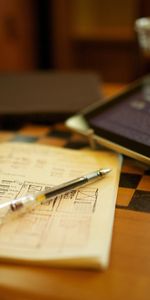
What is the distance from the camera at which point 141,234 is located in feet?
1.54

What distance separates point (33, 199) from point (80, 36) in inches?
61.0

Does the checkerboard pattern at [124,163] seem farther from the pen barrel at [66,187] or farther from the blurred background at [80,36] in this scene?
the blurred background at [80,36]

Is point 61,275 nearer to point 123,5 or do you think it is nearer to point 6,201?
point 6,201

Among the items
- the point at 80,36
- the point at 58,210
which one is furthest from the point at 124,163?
the point at 80,36

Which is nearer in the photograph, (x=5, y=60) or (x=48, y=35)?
(x=5, y=60)

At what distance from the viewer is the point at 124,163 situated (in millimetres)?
657

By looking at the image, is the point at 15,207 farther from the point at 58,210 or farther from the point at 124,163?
the point at 124,163

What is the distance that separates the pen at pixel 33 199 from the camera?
0.48 m

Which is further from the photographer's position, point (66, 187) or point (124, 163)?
point (124, 163)

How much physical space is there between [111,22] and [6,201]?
5.33 feet

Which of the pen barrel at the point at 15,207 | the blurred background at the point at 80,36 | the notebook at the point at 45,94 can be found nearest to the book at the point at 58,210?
the pen barrel at the point at 15,207

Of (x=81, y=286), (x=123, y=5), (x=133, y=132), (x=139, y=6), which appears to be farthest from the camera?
(x=123, y=5)

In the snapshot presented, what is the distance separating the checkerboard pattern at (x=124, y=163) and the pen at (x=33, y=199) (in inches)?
2.5

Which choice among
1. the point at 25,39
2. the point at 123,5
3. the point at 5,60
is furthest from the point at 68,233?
the point at 123,5
